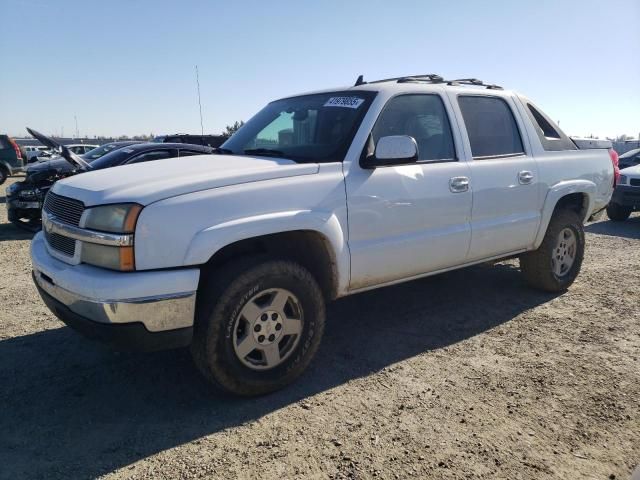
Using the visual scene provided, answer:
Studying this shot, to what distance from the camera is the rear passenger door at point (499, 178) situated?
4.03m

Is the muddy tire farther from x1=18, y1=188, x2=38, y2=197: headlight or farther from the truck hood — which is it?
x1=18, y1=188, x2=38, y2=197: headlight

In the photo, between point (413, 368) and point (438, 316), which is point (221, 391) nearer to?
point (413, 368)

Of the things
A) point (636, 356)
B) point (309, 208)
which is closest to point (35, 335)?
point (309, 208)

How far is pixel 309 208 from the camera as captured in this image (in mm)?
3029

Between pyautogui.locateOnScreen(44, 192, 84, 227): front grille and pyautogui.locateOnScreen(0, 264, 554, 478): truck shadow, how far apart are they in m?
1.11

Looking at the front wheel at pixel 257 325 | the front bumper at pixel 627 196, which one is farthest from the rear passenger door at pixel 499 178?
the front bumper at pixel 627 196

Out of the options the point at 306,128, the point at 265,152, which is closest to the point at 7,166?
the point at 265,152

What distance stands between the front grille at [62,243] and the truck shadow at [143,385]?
3.03 feet

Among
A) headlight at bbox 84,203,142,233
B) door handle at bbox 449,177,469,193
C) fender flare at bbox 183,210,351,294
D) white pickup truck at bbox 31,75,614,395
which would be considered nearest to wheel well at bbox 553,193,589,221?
white pickup truck at bbox 31,75,614,395

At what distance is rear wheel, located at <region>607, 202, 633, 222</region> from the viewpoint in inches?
405

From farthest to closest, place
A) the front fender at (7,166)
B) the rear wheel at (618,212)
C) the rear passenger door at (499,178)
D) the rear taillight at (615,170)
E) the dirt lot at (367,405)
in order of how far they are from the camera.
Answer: the front fender at (7,166) < the rear wheel at (618,212) < the rear taillight at (615,170) < the rear passenger door at (499,178) < the dirt lot at (367,405)

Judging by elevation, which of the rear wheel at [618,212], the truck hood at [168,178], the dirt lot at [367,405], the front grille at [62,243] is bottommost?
the rear wheel at [618,212]

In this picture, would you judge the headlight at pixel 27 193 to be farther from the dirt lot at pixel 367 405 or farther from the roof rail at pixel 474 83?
the roof rail at pixel 474 83

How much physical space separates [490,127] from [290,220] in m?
2.34
